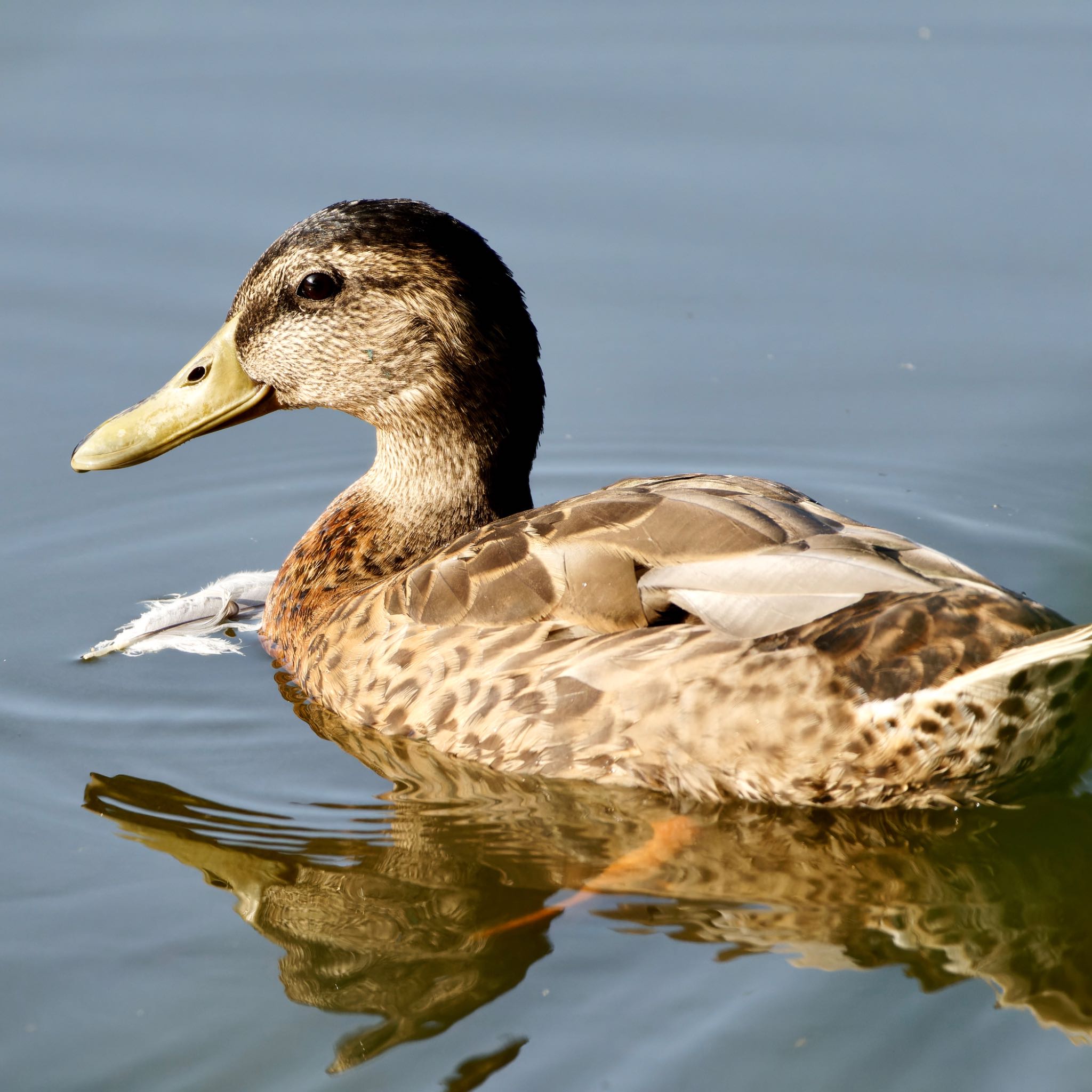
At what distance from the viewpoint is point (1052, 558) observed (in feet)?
22.4

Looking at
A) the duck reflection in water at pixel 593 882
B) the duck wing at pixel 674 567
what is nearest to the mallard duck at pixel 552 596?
the duck wing at pixel 674 567

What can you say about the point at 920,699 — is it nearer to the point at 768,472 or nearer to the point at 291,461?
the point at 768,472

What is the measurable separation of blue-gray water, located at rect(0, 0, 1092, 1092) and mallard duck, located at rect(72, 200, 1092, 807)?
24cm

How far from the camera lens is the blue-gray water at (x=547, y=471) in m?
4.16

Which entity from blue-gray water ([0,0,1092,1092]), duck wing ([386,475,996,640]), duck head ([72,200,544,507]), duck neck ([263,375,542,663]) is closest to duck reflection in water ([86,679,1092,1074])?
blue-gray water ([0,0,1092,1092])

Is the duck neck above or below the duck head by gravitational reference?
below

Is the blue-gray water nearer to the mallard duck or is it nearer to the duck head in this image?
the mallard duck

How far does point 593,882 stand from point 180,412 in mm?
2630

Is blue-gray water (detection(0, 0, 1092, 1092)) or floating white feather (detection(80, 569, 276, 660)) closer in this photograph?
blue-gray water (detection(0, 0, 1092, 1092))

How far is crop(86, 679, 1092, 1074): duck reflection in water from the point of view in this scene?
4328 mm

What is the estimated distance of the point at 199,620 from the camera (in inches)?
254

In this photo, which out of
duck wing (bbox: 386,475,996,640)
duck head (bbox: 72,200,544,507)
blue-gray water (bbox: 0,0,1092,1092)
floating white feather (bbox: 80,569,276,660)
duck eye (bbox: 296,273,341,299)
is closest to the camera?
blue-gray water (bbox: 0,0,1092,1092)

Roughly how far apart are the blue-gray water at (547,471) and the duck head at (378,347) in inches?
34.2

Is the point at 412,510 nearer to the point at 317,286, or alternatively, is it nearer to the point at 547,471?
the point at 317,286
